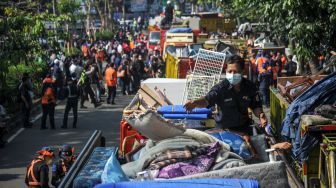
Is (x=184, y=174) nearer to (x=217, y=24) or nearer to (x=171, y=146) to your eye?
(x=171, y=146)

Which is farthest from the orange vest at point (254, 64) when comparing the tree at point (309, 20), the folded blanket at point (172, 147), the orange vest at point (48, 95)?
the folded blanket at point (172, 147)

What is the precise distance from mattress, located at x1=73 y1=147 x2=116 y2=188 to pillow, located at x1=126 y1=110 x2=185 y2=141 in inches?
16.5

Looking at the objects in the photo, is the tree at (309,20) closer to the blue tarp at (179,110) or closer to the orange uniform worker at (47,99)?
the blue tarp at (179,110)

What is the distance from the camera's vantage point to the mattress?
Answer: 563cm

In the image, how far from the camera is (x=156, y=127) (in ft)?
22.9

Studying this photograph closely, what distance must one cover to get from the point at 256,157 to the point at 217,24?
41.6m

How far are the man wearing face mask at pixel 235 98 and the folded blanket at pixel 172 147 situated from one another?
154 centimetres

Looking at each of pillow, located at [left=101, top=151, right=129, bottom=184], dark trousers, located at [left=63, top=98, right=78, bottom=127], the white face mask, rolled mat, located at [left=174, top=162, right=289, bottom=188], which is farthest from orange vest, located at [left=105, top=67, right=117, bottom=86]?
rolled mat, located at [left=174, top=162, right=289, bottom=188]

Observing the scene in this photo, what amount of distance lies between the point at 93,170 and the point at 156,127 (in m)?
0.98

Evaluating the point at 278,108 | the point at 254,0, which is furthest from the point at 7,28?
the point at 278,108

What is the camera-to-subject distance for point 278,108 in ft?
39.5

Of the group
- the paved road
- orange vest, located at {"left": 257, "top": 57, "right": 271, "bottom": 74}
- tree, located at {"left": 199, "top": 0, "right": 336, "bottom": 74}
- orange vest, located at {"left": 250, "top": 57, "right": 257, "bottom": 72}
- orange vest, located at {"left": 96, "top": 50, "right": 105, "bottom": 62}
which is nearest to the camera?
tree, located at {"left": 199, "top": 0, "right": 336, "bottom": 74}

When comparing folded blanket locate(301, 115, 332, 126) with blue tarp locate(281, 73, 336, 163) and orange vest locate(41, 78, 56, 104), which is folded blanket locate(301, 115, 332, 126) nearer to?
blue tarp locate(281, 73, 336, 163)

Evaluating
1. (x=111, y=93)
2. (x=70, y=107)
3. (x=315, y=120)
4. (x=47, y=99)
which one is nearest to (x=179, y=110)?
(x=315, y=120)
